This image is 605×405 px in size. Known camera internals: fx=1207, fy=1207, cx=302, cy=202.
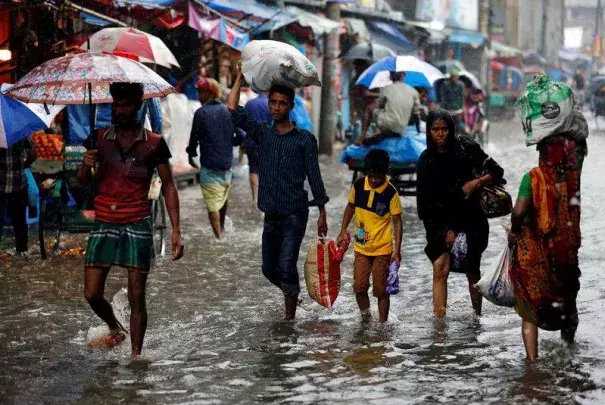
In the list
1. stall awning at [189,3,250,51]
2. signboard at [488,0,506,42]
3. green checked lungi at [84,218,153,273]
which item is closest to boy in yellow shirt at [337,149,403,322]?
green checked lungi at [84,218,153,273]

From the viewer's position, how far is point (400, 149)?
593 inches

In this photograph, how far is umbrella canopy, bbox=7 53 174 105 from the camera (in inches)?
311

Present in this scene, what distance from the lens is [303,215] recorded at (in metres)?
8.30

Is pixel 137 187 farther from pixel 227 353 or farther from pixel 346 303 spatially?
pixel 346 303

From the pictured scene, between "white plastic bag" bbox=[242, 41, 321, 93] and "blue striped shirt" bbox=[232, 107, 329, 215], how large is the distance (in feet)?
1.08

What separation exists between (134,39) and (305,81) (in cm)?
554

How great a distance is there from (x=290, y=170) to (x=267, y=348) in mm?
1314

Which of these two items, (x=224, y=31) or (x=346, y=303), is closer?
→ (x=346, y=303)

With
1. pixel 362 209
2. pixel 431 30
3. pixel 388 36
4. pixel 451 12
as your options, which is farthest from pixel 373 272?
pixel 451 12

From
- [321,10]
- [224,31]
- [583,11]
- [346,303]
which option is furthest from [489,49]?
[583,11]

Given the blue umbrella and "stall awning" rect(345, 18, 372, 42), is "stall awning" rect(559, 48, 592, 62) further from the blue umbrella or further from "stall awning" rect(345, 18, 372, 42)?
the blue umbrella

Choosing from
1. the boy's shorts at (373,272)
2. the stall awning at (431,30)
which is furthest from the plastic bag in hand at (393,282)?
the stall awning at (431,30)

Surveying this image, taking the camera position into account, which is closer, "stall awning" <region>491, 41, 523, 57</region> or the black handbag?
the black handbag

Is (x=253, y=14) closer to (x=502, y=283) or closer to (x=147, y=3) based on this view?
(x=147, y=3)
